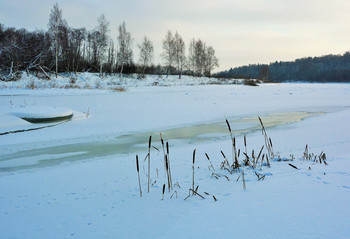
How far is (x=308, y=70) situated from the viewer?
107562 mm

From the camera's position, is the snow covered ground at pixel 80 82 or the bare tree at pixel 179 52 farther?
the bare tree at pixel 179 52

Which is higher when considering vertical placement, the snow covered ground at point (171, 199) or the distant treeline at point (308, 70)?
the distant treeline at point (308, 70)

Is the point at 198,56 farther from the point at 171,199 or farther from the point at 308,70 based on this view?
the point at 308,70

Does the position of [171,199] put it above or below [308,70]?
below

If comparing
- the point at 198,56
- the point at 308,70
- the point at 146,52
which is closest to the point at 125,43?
the point at 146,52

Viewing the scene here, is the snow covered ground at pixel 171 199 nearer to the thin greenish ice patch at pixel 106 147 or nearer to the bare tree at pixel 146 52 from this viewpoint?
the thin greenish ice patch at pixel 106 147

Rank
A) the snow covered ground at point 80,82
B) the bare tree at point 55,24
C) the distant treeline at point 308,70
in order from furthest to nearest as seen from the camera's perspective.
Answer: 1. the distant treeline at point 308,70
2. the bare tree at point 55,24
3. the snow covered ground at point 80,82

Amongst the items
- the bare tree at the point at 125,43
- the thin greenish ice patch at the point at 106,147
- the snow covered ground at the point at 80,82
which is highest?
the bare tree at the point at 125,43

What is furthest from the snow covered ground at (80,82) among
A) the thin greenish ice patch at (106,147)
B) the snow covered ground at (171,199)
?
the snow covered ground at (171,199)

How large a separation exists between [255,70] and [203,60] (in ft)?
261

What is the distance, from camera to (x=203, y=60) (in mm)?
48531

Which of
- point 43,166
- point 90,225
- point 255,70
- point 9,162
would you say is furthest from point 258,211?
point 255,70

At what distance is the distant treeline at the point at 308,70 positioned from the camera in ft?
300

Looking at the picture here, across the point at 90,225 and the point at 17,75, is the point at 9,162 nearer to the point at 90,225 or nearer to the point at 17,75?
the point at 90,225
